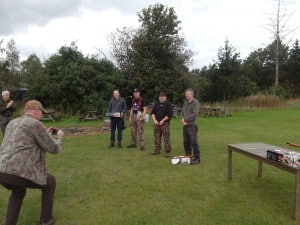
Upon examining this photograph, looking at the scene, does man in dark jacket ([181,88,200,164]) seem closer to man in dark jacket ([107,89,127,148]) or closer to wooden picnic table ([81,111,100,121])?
man in dark jacket ([107,89,127,148])

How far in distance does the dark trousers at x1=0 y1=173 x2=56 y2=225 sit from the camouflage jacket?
0.08 metres

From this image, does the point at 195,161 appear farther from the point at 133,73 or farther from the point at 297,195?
the point at 133,73

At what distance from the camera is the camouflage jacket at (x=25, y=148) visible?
389 centimetres

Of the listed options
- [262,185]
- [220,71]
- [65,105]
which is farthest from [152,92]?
[262,185]

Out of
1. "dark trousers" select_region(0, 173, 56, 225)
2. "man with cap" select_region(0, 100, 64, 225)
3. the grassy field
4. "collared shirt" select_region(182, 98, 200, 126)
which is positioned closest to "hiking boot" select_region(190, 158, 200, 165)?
the grassy field

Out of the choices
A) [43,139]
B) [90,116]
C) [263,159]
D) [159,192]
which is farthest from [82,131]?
[43,139]

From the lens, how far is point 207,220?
4781 millimetres

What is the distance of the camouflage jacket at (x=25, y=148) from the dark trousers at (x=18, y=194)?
8 cm

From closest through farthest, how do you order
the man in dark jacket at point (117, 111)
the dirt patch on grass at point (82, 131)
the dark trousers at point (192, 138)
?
1. the dark trousers at point (192, 138)
2. the man in dark jacket at point (117, 111)
3. the dirt patch on grass at point (82, 131)

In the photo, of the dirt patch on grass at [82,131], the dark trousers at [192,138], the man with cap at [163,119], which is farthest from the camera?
the dirt patch on grass at [82,131]

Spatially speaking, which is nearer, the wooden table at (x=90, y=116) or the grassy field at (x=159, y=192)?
the grassy field at (x=159, y=192)

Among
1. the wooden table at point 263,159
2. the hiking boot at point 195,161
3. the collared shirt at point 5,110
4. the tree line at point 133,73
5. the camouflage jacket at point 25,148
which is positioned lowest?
the hiking boot at point 195,161

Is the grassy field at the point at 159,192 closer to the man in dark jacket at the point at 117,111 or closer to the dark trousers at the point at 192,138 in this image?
the dark trousers at the point at 192,138

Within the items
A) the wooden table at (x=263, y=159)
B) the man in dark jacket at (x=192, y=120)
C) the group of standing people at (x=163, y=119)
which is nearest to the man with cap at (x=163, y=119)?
the group of standing people at (x=163, y=119)
